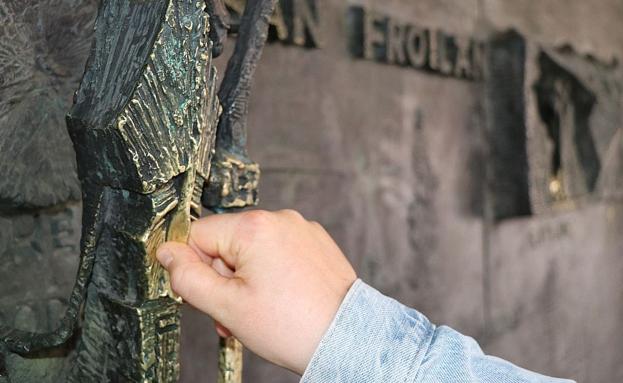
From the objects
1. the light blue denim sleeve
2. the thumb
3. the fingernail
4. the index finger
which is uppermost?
the index finger

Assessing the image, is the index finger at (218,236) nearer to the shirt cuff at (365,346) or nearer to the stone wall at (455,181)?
the shirt cuff at (365,346)

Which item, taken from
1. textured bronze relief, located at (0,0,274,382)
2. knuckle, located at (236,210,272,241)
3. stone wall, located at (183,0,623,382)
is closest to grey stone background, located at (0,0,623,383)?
stone wall, located at (183,0,623,382)

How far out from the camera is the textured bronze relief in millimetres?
560

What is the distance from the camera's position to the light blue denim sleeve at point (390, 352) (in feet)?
2.00

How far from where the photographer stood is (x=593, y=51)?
6.89ft

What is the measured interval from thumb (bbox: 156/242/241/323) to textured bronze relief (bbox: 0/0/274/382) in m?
0.01

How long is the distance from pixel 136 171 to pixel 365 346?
0.82 ft

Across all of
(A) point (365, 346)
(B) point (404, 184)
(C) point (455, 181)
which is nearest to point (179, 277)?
(A) point (365, 346)

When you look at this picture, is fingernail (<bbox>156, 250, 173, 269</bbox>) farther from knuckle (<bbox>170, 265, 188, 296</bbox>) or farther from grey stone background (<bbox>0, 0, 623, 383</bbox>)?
grey stone background (<bbox>0, 0, 623, 383</bbox>)

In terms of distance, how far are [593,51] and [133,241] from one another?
187 cm

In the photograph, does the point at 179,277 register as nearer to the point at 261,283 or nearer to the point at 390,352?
the point at 261,283

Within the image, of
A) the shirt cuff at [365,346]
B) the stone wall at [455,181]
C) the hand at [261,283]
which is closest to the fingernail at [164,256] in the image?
the hand at [261,283]

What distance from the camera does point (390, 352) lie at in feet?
2.05

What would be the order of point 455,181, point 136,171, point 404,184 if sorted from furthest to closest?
point 455,181 → point 404,184 → point 136,171
